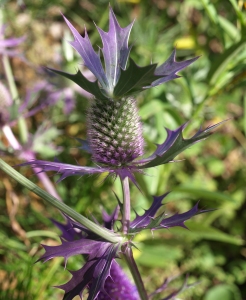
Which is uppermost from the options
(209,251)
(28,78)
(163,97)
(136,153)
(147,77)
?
(28,78)

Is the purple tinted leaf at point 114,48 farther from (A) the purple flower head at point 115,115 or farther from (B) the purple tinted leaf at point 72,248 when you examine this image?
(B) the purple tinted leaf at point 72,248

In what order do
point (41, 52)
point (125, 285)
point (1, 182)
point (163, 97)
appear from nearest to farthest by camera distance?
point (125, 285) → point (163, 97) → point (1, 182) → point (41, 52)

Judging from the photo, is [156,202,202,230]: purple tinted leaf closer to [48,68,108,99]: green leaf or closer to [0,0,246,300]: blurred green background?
[48,68,108,99]: green leaf

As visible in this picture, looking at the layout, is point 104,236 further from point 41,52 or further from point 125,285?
point 41,52

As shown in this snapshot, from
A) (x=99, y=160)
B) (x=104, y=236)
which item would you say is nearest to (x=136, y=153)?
(x=99, y=160)

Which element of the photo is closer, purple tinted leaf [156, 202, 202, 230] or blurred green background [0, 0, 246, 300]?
purple tinted leaf [156, 202, 202, 230]

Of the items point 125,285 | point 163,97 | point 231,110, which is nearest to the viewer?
point 125,285

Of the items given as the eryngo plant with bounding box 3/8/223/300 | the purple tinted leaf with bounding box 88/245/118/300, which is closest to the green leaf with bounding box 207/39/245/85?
the eryngo plant with bounding box 3/8/223/300

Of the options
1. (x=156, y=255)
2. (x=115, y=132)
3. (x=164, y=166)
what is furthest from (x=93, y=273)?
(x=156, y=255)
